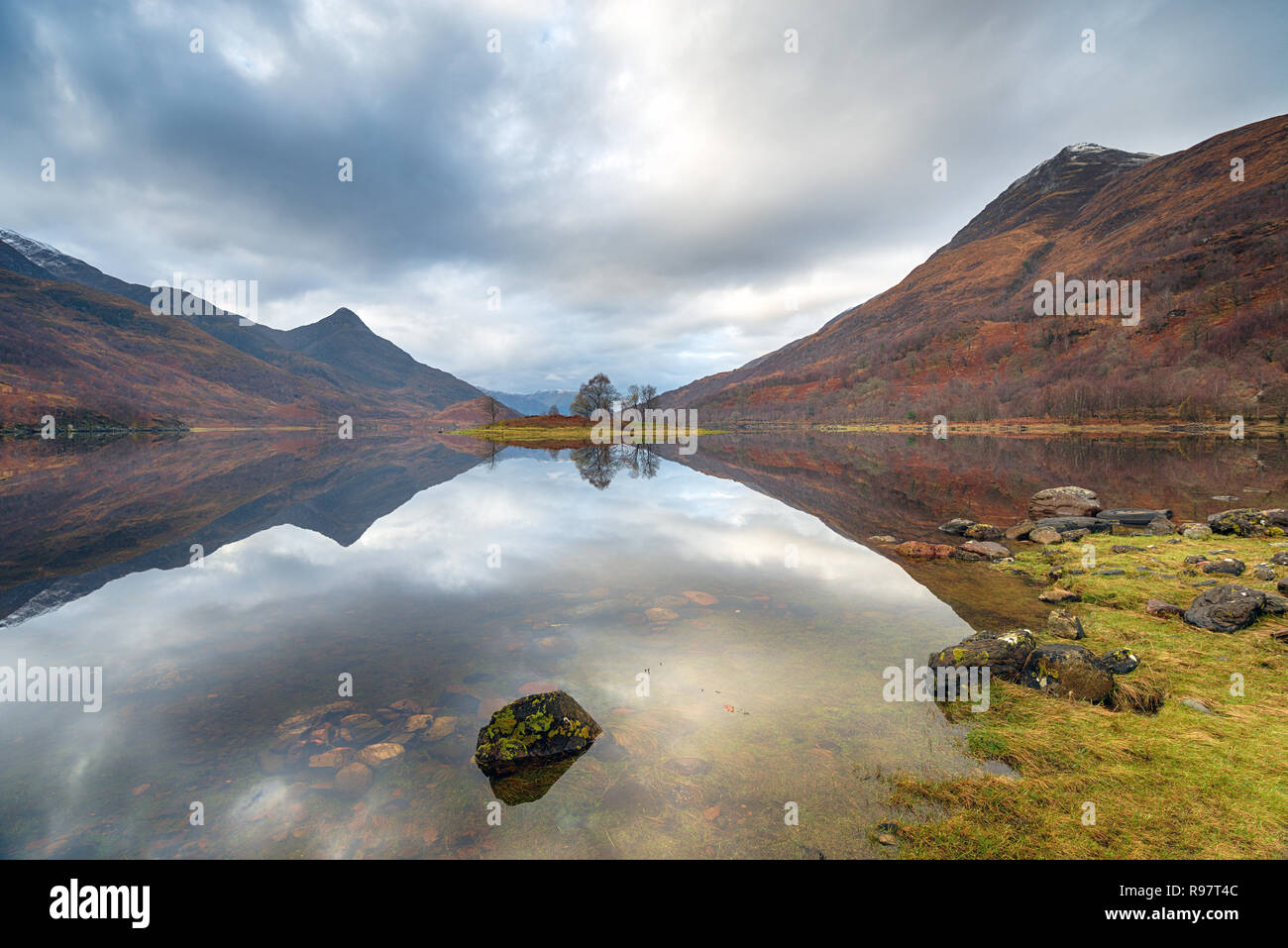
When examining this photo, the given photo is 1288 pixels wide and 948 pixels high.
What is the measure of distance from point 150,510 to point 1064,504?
44752mm

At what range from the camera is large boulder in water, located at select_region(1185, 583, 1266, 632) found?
9.71 m

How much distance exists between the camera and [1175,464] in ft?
139

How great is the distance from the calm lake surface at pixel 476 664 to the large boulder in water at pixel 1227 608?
107 inches

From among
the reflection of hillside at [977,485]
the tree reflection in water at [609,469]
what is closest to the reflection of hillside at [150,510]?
the tree reflection in water at [609,469]

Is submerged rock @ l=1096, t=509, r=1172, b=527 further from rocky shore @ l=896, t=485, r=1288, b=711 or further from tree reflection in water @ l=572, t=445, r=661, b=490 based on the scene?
tree reflection in water @ l=572, t=445, r=661, b=490

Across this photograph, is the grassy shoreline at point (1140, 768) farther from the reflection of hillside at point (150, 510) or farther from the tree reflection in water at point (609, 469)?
the tree reflection in water at point (609, 469)

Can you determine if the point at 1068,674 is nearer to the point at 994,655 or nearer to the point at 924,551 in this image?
the point at 994,655

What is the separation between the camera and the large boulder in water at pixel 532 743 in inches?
249

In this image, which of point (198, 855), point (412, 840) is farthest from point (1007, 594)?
point (198, 855)

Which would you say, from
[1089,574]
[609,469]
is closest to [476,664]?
[1089,574]

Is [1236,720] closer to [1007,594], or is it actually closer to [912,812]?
[912,812]

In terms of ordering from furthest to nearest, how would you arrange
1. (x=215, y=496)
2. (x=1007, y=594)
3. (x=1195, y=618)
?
(x=215, y=496)
(x=1007, y=594)
(x=1195, y=618)

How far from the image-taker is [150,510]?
25.5 m

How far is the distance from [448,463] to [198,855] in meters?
52.3
